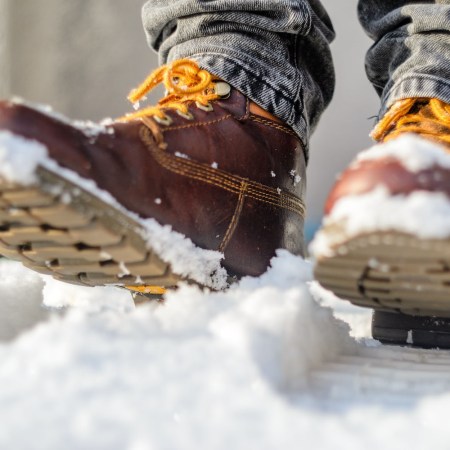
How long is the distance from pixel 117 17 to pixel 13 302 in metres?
1.67

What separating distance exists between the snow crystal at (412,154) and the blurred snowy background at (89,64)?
4.72ft

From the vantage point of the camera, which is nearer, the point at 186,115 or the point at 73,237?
the point at 73,237

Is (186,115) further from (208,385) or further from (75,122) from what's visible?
(208,385)

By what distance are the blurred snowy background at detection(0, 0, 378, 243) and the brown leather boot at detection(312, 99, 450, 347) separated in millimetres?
1431

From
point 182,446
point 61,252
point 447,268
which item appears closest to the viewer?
point 182,446

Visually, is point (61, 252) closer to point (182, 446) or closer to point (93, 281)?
point (93, 281)

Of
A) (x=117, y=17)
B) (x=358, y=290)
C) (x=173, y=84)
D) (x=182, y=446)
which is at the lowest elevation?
(x=182, y=446)

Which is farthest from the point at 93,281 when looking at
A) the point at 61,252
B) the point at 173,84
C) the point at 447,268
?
the point at 447,268

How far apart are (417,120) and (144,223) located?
13.2 inches

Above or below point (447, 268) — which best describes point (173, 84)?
above

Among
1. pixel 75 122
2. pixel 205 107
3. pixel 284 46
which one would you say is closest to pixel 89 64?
pixel 284 46

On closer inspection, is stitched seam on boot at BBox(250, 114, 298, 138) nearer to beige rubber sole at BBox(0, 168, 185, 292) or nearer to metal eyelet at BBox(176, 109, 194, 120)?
metal eyelet at BBox(176, 109, 194, 120)

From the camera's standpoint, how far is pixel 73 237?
1.81ft

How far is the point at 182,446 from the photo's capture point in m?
0.35
